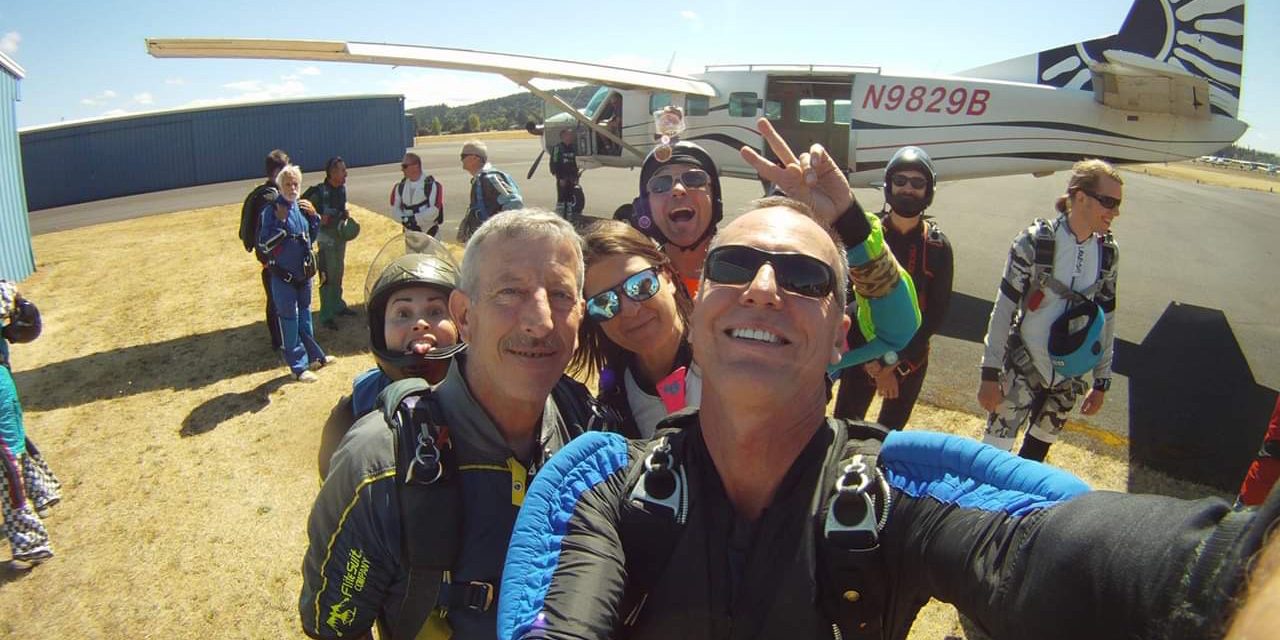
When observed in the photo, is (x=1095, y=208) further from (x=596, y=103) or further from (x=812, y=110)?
(x=596, y=103)

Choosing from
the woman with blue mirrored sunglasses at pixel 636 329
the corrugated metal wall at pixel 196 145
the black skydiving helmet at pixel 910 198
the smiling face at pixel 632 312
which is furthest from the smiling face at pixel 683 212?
the corrugated metal wall at pixel 196 145

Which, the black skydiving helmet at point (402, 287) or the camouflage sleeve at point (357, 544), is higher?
the black skydiving helmet at point (402, 287)

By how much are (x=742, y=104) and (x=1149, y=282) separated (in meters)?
8.74

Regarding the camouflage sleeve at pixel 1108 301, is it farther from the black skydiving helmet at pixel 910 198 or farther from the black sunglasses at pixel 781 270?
the black sunglasses at pixel 781 270

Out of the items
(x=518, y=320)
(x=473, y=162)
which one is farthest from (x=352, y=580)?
(x=473, y=162)

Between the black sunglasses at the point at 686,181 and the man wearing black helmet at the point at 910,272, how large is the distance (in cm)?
116

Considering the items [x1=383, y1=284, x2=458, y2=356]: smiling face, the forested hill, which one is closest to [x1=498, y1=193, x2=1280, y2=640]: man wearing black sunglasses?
[x1=383, y1=284, x2=458, y2=356]: smiling face

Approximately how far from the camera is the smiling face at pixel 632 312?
97.1 inches

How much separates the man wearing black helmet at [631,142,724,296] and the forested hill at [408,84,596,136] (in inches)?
1236

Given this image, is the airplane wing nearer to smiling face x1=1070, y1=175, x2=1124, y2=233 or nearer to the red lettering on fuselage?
the red lettering on fuselage

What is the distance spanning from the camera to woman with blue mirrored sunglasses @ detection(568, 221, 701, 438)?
7.91 ft

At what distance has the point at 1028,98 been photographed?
12.8m

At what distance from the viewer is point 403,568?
1.65 m

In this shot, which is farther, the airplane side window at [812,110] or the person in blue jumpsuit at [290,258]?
the airplane side window at [812,110]
